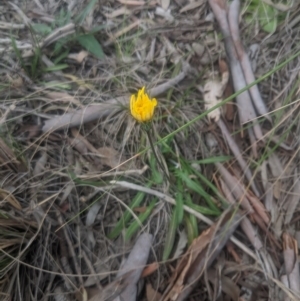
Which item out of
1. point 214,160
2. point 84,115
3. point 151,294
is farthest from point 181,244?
point 84,115

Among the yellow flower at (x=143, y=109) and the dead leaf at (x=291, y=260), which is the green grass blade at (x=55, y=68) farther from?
the dead leaf at (x=291, y=260)

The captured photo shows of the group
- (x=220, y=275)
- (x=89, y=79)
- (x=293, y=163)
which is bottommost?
(x=220, y=275)

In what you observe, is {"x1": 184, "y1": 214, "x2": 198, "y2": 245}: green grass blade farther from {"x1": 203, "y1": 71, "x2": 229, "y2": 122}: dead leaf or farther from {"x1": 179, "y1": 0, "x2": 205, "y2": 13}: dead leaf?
{"x1": 179, "y1": 0, "x2": 205, "y2": 13}: dead leaf

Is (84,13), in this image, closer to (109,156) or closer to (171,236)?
(109,156)

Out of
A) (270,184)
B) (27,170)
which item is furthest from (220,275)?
(27,170)

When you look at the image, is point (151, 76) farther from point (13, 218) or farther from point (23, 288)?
point (23, 288)

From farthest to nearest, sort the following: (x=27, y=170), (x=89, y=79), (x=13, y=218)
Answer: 1. (x=89, y=79)
2. (x=27, y=170)
3. (x=13, y=218)
